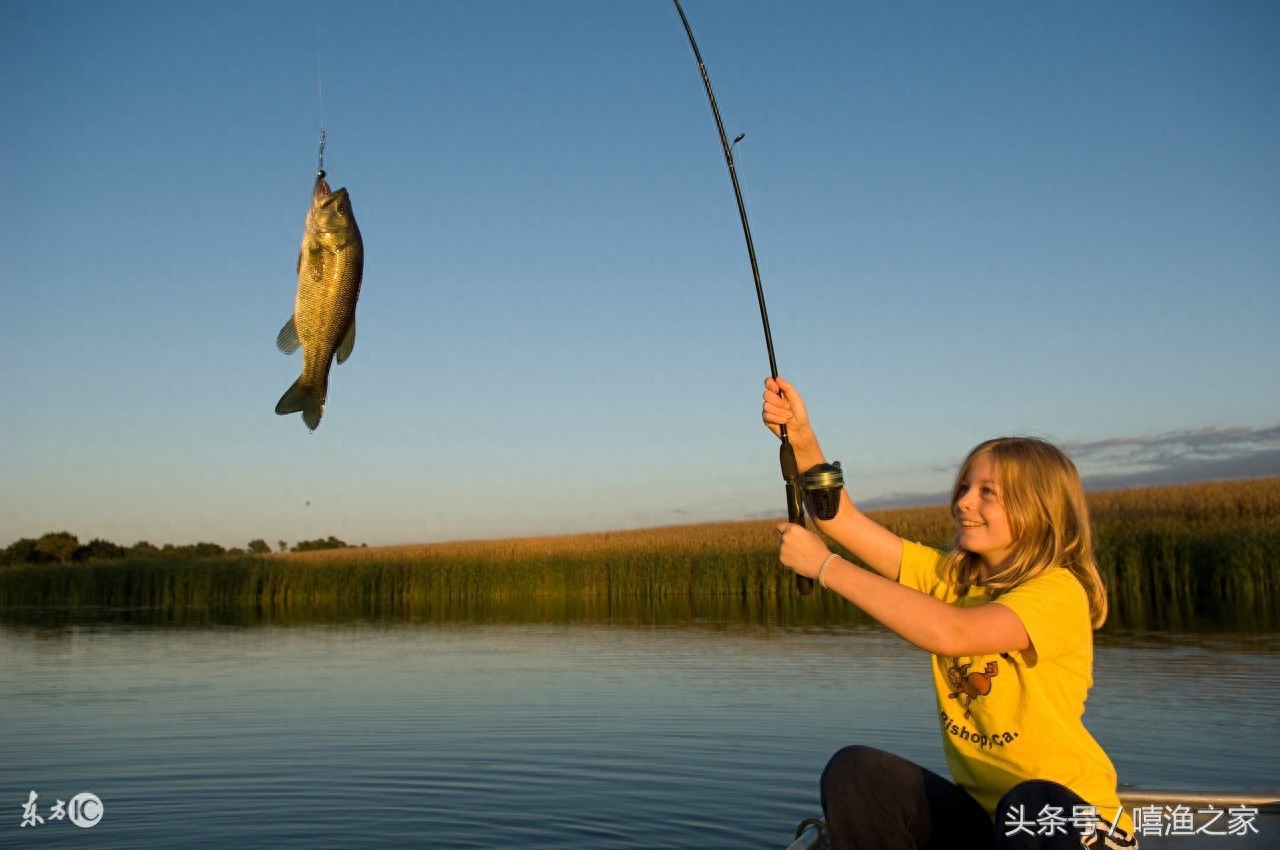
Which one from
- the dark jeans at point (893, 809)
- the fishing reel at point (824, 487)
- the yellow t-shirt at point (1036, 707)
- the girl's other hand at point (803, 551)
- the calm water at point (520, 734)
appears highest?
the fishing reel at point (824, 487)

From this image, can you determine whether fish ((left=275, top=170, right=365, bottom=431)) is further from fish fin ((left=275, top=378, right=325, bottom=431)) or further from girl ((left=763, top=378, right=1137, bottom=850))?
girl ((left=763, top=378, right=1137, bottom=850))

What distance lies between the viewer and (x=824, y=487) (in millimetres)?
3062

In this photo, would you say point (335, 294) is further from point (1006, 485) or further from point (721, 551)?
point (721, 551)

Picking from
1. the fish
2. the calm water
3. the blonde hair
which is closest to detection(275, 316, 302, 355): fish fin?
the fish

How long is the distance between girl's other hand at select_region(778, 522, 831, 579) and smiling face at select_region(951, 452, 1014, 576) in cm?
52

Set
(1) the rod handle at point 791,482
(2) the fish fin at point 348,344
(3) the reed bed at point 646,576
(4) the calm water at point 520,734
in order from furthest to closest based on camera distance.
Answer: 1. (3) the reed bed at point 646,576
2. (4) the calm water at point 520,734
3. (2) the fish fin at point 348,344
4. (1) the rod handle at point 791,482

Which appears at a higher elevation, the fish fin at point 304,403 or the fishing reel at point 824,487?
the fish fin at point 304,403

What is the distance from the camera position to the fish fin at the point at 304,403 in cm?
349

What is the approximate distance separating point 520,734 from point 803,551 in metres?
6.04

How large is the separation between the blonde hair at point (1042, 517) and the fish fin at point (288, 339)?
2.13 m

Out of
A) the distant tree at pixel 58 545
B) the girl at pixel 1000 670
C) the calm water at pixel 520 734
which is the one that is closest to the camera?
the girl at pixel 1000 670

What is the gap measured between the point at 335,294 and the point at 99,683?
9709 millimetres

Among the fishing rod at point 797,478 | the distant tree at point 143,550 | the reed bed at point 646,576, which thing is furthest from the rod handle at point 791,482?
the distant tree at point 143,550

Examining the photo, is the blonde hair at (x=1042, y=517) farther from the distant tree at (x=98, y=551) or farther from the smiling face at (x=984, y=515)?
the distant tree at (x=98, y=551)
